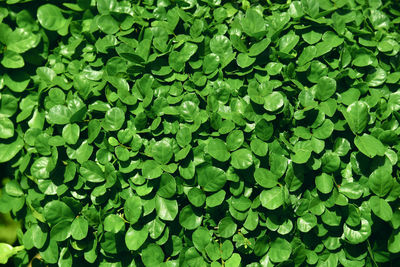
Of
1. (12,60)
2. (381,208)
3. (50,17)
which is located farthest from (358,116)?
(12,60)

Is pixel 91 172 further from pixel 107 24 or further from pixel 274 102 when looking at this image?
pixel 274 102

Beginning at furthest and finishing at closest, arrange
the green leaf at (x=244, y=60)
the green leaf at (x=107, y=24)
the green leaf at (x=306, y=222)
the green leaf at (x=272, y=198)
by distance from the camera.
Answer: the green leaf at (x=107, y=24) → the green leaf at (x=244, y=60) → the green leaf at (x=306, y=222) → the green leaf at (x=272, y=198)

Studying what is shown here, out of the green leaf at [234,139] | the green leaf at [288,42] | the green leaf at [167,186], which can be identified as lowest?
the green leaf at [167,186]

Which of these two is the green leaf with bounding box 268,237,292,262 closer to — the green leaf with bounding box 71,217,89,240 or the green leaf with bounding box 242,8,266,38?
the green leaf with bounding box 71,217,89,240

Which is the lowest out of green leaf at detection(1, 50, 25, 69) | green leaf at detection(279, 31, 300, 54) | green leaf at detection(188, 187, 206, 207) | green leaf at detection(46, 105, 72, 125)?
green leaf at detection(188, 187, 206, 207)

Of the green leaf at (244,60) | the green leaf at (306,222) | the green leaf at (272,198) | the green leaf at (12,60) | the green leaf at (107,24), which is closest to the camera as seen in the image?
the green leaf at (272,198)

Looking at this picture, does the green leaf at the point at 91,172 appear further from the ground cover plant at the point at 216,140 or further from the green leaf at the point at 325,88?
the green leaf at the point at 325,88

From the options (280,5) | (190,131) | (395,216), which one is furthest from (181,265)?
(280,5)

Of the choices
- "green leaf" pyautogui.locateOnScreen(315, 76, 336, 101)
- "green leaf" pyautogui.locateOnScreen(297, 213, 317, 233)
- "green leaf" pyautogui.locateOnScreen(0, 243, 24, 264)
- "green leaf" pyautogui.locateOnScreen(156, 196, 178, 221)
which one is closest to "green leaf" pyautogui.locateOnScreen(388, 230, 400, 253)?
"green leaf" pyautogui.locateOnScreen(297, 213, 317, 233)

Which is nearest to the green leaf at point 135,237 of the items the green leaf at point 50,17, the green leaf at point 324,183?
the green leaf at point 324,183
